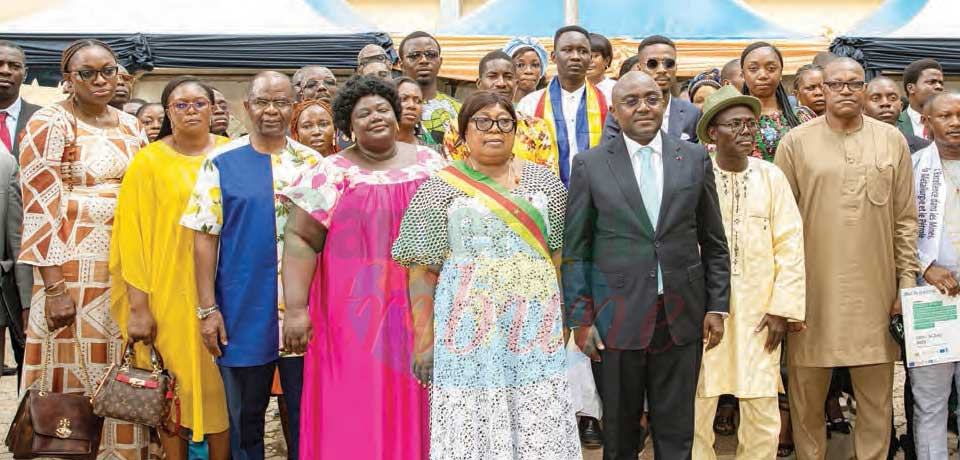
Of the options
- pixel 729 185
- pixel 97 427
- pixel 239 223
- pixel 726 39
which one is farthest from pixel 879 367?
pixel 726 39

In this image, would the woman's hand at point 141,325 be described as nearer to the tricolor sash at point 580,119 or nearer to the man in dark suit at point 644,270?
the man in dark suit at point 644,270

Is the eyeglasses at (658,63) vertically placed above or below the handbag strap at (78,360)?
above

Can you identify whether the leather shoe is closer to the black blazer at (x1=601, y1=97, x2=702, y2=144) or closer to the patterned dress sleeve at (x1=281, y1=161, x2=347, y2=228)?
the black blazer at (x1=601, y1=97, x2=702, y2=144)

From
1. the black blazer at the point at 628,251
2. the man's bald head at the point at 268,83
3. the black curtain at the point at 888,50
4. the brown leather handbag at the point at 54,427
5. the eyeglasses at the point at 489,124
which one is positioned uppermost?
the black curtain at the point at 888,50

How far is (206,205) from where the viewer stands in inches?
162

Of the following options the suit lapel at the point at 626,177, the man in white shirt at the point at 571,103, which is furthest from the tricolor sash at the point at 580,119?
the suit lapel at the point at 626,177

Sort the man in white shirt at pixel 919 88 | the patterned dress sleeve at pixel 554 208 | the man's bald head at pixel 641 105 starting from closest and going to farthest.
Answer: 1. the patterned dress sleeve at pixel 554 208
2. the man's bald head at pixel 641 105
3. the man in white shirt at pixel 919 88

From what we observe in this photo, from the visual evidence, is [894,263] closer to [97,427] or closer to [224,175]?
[224,175]

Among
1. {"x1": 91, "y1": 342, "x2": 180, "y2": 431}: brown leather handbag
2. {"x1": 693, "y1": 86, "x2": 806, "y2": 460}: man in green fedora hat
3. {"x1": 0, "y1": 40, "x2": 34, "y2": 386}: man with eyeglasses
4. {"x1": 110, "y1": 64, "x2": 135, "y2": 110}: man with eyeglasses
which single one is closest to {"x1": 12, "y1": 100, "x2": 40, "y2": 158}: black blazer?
{"x1": 0, "y1": 40, "x2": 34, "y2": 386}: man with eyeglasses

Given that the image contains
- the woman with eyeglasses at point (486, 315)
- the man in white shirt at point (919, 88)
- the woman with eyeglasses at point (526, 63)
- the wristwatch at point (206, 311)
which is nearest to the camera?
the woman with eyeglasses at point (486, 315)

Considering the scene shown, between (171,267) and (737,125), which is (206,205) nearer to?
(171,267)

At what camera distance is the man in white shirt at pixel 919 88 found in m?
6.26

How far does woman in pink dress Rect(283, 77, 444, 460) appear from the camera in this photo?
3.88m

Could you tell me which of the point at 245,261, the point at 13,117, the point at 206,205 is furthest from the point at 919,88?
the point at 13,117
